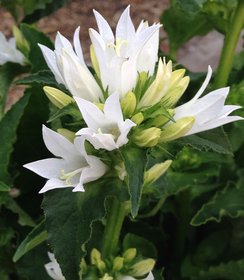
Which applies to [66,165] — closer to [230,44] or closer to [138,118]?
[138,118]

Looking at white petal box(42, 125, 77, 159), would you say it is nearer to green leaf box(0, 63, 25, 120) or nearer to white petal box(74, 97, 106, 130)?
white petal box(74, 97, 106, 130)

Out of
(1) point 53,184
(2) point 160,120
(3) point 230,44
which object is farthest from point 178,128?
(3) point 230,44

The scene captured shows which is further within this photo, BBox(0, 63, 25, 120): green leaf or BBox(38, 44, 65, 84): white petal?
BBox(0, 63, 25, 120): green leaf

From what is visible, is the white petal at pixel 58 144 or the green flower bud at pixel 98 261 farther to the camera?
the green flower bud at pixel 98 261

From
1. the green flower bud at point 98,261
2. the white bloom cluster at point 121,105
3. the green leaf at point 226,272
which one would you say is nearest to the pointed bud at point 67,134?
the white bloom cluster at point 121,105

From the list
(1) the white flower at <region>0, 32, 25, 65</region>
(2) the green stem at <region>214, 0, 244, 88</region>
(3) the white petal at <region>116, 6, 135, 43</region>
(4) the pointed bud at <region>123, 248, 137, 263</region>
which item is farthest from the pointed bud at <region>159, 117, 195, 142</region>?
(1) the white flower at <region>0, 32, 25, 65</region>

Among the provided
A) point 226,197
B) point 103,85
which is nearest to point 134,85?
point 103,85

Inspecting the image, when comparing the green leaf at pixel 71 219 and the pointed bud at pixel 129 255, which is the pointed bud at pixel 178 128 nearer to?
the green leaf at pixel 71 219
